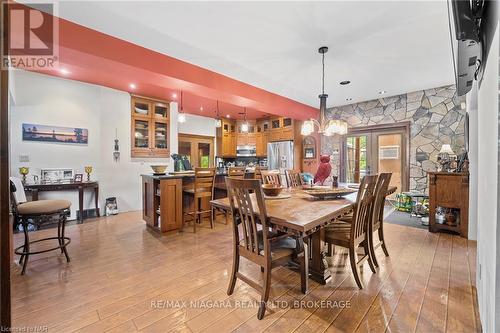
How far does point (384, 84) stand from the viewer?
165 inches

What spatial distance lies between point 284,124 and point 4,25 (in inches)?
241

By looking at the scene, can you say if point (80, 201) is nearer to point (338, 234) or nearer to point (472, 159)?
point (338, 234)

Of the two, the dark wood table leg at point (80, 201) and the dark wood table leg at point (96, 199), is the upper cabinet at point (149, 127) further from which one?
the dark wood table leg at point (80, 201)

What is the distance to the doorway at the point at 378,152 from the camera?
495 centimetres

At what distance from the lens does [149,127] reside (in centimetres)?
502

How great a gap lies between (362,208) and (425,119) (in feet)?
13.5

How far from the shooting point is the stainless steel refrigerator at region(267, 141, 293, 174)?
6.24 meters

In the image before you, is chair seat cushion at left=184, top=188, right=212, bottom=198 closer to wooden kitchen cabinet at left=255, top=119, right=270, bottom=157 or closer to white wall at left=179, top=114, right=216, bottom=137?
white wall at left=179, top=114, right=216, bottom=137

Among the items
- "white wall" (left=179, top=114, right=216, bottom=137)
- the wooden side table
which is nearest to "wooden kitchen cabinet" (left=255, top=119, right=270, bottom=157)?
"white wall" (left=179, top=114, right=216, bottom=137)

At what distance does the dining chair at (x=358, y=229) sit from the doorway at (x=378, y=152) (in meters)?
3.71

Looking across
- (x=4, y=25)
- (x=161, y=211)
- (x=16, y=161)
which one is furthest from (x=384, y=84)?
(x=16, y=161)

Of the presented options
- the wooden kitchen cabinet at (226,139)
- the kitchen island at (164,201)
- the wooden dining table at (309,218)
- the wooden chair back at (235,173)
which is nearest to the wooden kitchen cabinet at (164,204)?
the kitchen island at (164,201)

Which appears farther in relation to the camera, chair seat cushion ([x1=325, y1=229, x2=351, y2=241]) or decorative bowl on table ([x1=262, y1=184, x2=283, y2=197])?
decorative bowl on table ([x1=262, y1=184, x2=283, y2=197])

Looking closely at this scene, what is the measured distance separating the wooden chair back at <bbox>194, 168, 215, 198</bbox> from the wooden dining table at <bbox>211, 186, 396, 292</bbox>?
1513 mm
